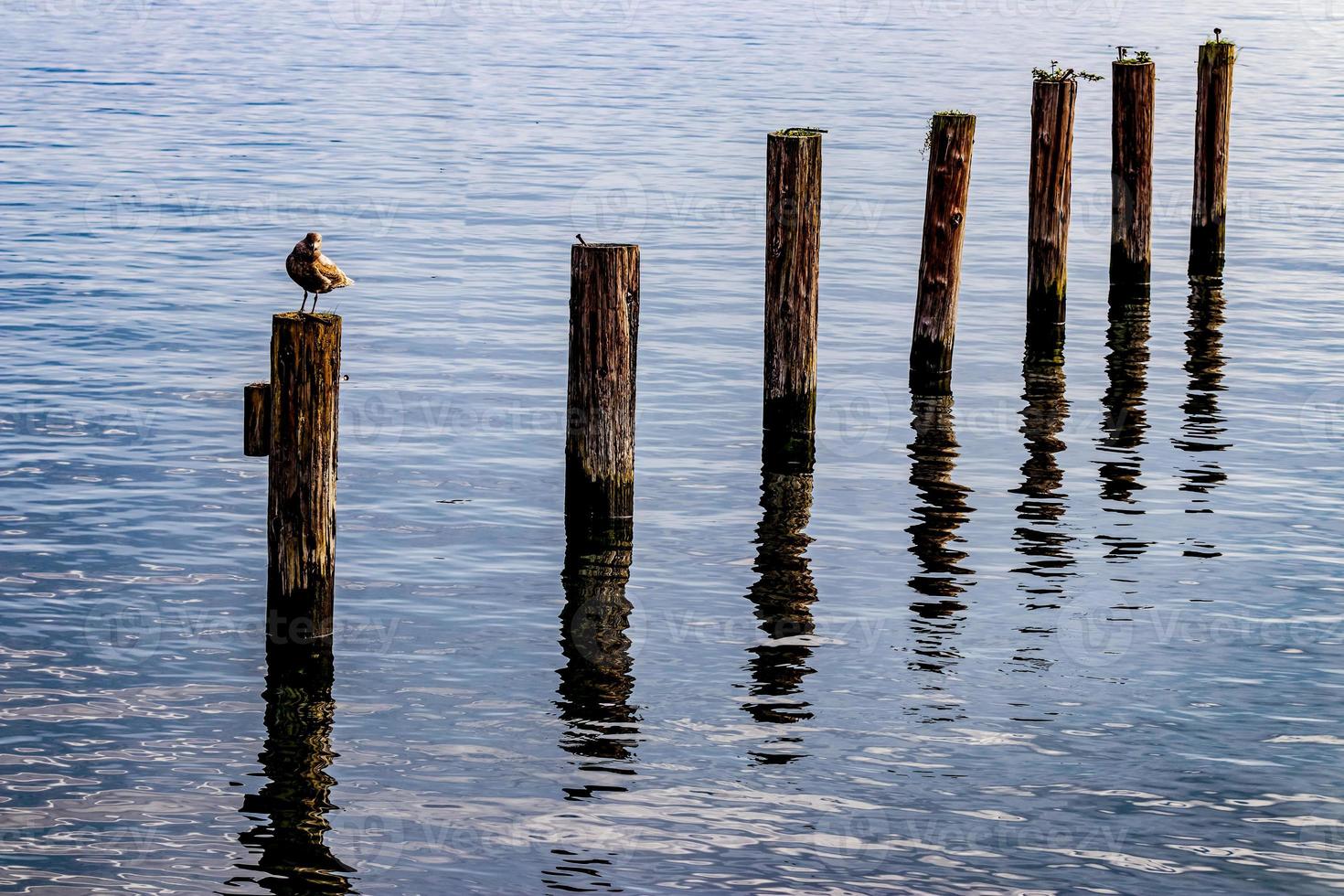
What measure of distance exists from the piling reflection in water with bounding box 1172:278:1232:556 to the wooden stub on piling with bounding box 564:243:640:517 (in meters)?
4.24

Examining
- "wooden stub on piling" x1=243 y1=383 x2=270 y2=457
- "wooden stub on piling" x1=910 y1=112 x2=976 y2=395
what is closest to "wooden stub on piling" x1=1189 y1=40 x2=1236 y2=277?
"wooden stub on piling" x1=910 y1=112 x2=976 y2=395

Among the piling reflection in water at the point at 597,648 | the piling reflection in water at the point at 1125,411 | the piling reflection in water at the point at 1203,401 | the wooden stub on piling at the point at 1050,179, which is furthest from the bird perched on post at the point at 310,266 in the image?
the wooden stub on piling at the point at 1050,179

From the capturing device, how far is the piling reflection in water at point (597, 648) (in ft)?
31.1

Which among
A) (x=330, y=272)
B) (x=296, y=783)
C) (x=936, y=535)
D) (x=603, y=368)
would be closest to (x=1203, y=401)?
(x=936, y=535)

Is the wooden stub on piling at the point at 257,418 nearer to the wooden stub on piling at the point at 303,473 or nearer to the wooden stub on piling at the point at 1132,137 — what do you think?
the wooden stub on piling at the point at 303,473

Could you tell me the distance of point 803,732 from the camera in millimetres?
9625

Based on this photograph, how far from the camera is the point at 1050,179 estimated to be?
16719 mm

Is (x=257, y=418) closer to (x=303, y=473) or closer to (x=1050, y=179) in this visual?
(x=303, y=473)

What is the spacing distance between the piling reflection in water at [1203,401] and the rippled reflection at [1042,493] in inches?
Result: 39.5

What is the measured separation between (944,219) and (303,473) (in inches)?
297

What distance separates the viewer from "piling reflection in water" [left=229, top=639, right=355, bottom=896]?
8133 millimetres

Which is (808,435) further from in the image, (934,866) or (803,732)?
(934,866)

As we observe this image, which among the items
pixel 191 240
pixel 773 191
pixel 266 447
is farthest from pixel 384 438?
pixel 191 240

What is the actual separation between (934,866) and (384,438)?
834cm
